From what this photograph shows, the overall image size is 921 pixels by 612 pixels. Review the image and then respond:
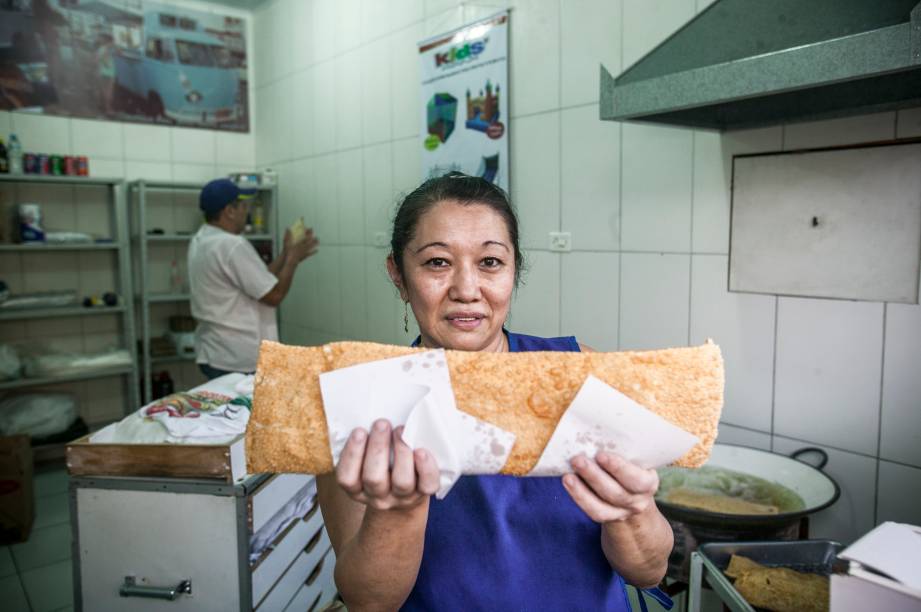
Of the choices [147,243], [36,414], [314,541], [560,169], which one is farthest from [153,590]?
[147,243]

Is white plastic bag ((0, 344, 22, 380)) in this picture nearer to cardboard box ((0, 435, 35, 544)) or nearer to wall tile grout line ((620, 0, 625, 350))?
cardboard box ((0, 435, 35, 544))

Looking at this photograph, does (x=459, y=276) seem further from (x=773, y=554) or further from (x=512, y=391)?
(x=773, y=554)

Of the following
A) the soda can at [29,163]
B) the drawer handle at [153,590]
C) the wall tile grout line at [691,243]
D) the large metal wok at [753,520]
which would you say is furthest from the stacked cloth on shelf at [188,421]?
the soda can at [29,163]

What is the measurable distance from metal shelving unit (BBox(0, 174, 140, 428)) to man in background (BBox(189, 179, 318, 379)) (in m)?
1.07

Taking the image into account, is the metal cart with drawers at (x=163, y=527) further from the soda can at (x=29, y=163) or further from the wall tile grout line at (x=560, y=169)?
the soda can at (x=29, y=163)

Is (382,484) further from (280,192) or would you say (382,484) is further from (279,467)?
(280,192)

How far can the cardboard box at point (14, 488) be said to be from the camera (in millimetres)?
2869

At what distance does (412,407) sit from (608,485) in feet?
0.85

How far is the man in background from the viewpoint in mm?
3086

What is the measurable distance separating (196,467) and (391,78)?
2377mm

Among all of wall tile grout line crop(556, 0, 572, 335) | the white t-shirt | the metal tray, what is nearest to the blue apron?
the metal tray

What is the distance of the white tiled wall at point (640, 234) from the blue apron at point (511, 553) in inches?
29.7

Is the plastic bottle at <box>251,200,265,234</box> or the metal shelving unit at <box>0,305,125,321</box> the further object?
the plastic bottle at <box>251,200,265,234</box>

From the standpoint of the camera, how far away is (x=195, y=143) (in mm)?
4566
